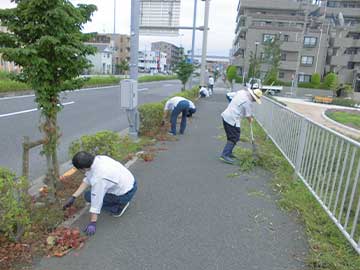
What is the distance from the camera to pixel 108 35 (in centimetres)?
7212

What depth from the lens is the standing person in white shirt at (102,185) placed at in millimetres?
2887

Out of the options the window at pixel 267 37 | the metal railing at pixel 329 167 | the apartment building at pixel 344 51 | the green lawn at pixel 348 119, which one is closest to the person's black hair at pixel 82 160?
the metal railing at pixel 329 167

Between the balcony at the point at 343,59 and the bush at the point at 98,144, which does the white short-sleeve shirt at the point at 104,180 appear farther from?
the balcony at the point at 343,59

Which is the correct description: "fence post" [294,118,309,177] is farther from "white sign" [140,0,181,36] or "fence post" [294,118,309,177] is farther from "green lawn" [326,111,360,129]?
"white sign" [140,0,181,36]

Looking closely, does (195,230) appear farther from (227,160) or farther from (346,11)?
(346,11)

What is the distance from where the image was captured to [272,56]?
3731 centimetres

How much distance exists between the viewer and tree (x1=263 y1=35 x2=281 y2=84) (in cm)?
3662

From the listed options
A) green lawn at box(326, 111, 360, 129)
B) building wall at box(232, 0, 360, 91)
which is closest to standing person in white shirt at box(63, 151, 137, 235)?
green lawn at box(326, 111, 360, 129)

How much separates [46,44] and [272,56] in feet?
125

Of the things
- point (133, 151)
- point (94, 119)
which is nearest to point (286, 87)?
point (94, 119)

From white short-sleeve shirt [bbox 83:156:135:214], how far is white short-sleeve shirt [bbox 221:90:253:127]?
274cm

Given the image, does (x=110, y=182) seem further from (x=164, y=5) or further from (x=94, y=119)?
(x=164, y=5)

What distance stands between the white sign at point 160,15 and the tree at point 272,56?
75.8ft

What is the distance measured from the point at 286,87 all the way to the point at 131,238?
40.8m
